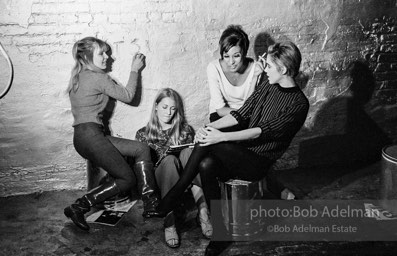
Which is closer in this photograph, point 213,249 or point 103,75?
point 213,249

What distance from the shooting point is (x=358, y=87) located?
16.3ft

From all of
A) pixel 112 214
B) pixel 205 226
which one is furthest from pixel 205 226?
pixel 112 214

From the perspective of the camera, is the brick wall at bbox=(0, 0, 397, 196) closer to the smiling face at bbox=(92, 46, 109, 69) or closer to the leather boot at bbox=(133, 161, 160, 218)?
the smiling face at bbox=(92, 46, 109, 69)

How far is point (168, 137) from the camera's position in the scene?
430cm

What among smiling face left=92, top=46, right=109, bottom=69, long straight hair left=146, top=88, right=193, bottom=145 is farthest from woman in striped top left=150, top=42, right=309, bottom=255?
smiling face left=92, top=46, right=109, bottom=69

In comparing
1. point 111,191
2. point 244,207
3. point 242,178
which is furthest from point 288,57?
point 111,191

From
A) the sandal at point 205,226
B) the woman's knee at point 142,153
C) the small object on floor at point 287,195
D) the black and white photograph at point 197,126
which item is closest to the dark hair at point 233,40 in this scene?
the black and white photograph at point 197,126

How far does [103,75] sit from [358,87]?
2.97m

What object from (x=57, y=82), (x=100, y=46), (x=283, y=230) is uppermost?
(x=100, y=46)

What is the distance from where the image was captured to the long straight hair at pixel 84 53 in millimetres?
4133

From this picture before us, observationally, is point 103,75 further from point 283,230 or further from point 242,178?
point 283,230

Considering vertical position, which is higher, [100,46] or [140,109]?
[100,46]

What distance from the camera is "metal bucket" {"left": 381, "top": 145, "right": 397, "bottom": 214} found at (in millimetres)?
3680

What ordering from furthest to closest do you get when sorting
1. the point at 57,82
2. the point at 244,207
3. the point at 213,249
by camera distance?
the point at 57,82, the point at 244,207, the point at 213,249
